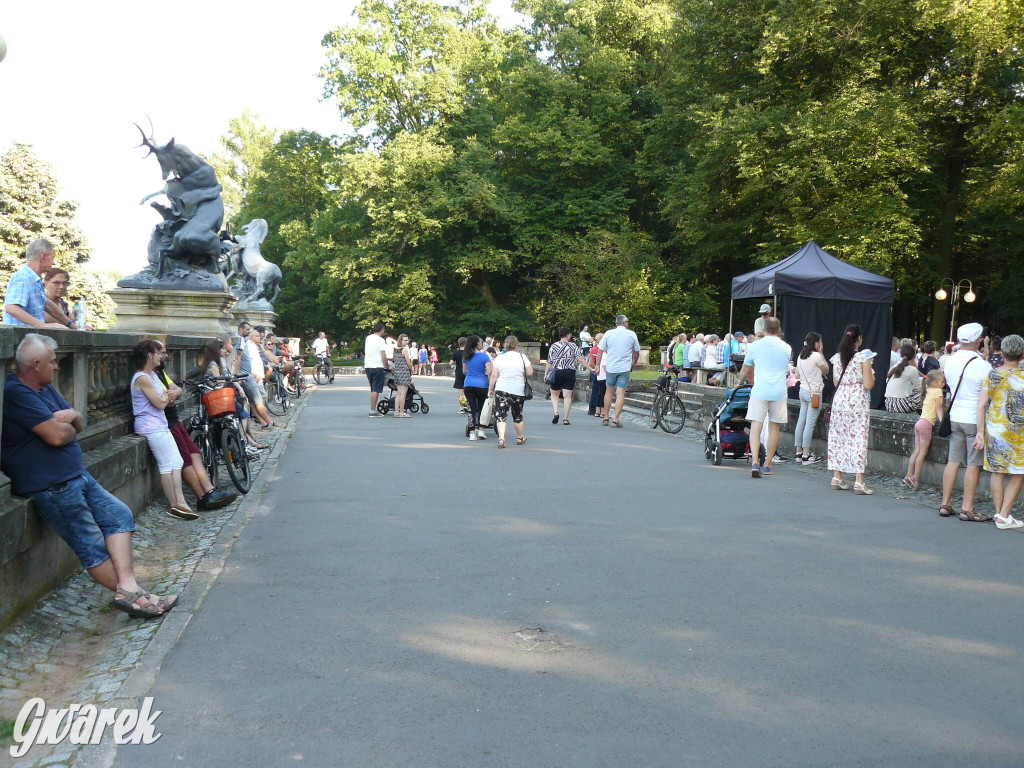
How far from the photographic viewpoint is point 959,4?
94.7 feet

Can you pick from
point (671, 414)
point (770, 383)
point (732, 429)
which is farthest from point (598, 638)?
point (671, 414)

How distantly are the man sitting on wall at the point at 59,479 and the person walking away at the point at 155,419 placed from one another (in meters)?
2.77

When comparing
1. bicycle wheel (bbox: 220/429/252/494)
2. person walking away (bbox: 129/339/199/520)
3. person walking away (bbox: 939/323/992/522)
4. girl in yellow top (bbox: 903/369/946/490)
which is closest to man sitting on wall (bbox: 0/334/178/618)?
person walking away (bbox: 129/339/199/520)

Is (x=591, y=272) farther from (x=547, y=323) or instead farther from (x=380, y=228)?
(x=380, y=228)

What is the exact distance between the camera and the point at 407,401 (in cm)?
2170

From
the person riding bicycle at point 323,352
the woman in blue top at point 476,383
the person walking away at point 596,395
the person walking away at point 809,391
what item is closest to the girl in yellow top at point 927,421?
the person walking away at point 809,391

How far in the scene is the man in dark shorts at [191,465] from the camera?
891 cm

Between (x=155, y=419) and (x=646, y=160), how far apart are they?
131 feet

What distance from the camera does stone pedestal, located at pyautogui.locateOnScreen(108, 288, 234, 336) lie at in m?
15.6

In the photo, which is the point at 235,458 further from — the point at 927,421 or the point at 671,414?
the point at 671,414

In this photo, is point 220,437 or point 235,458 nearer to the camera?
point 220,437

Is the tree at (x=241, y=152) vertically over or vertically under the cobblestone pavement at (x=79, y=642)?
over

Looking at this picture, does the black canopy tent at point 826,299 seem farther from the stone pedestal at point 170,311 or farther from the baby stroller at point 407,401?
the stone pedestal at point 170,311

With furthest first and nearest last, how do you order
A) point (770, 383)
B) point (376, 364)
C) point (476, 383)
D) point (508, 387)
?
point (376, 364), point (476, 383), point (508, 387), point (770, 383)
